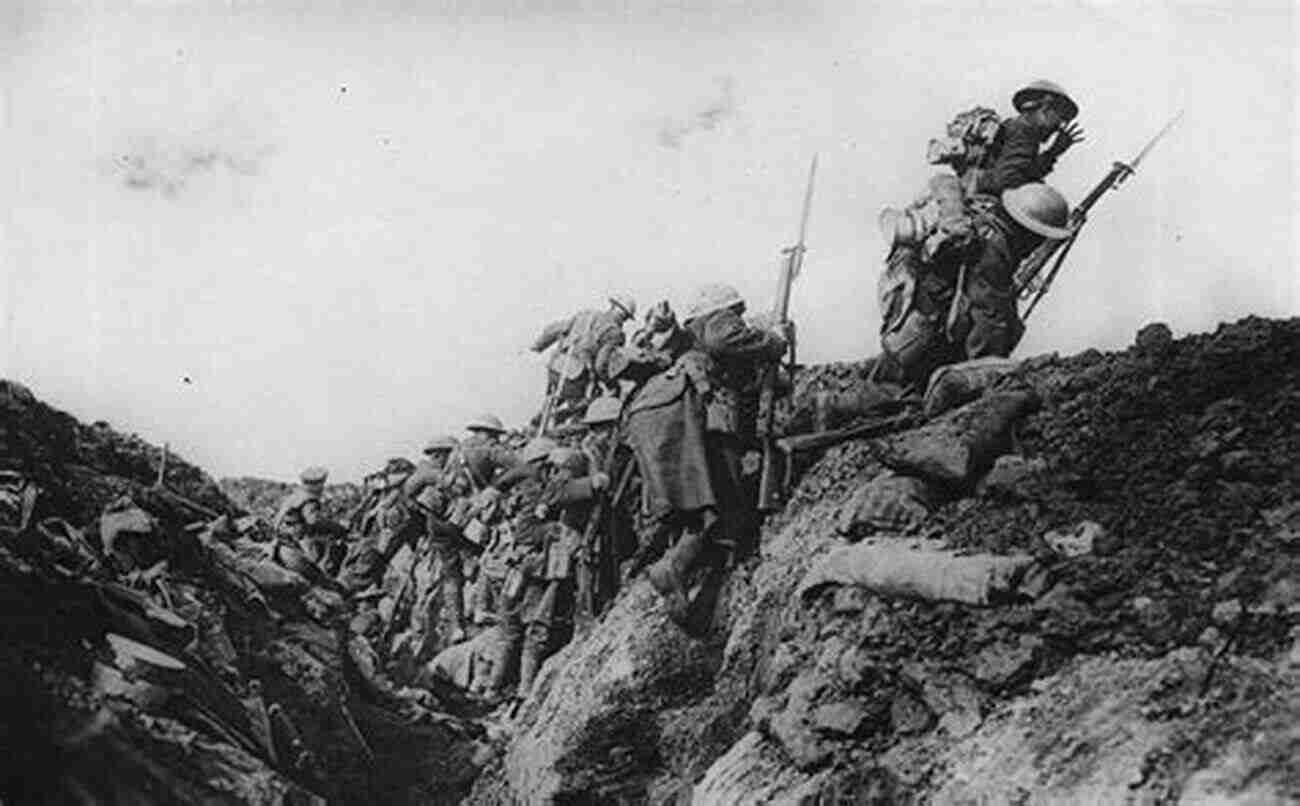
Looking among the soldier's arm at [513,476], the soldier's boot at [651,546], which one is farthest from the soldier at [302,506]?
the soldier's boot at [651,546]

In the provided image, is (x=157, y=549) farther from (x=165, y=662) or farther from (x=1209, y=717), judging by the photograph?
(x=1209, y=717)

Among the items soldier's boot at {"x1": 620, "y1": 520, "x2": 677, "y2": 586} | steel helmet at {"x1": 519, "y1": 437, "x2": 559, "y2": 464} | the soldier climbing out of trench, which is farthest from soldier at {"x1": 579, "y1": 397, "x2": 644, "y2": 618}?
steel helmet at {"x1": 519, "y1": 437, "x2": 559, "y2": 464}

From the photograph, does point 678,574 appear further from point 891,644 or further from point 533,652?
point 533,652

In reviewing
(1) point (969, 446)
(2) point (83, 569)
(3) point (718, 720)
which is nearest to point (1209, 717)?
(1) point (969, 446)

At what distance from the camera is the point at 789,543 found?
7078mm

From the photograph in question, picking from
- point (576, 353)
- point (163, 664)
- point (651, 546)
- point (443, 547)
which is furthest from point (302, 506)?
point (163, 664)

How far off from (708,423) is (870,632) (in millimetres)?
2297

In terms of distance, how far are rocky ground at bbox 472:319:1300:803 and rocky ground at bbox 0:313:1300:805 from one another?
0.04 feet

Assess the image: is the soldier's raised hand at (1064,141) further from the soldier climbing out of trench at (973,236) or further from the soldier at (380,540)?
the soldier at (380,540)

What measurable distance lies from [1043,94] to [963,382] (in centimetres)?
182

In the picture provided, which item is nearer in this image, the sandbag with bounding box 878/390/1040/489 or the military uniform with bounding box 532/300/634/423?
the sandbag with bounding box 878/390/1040/489

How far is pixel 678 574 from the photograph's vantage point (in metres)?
7.34

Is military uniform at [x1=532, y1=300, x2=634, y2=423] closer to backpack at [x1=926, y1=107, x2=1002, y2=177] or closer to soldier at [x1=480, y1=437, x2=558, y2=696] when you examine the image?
soldier at [x1=480, y1=437, x2=558, y2=696]

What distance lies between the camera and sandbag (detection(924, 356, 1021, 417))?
23.2 feet
